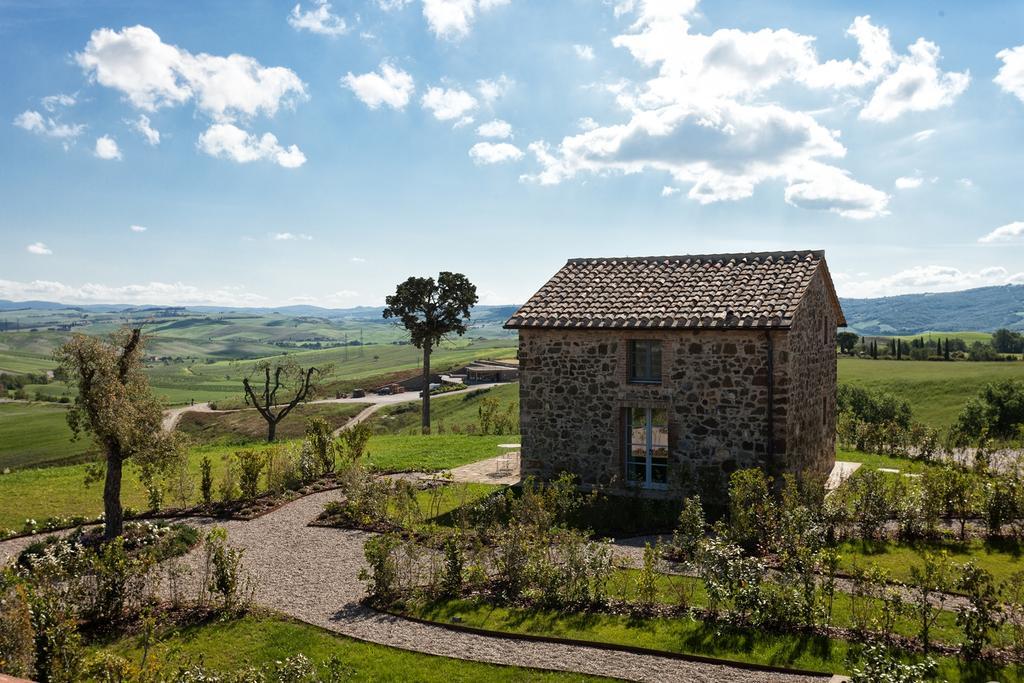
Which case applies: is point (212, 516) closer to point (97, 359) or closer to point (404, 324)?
point (97, 359)

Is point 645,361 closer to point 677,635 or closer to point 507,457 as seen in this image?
point 507,457

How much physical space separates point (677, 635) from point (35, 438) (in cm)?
6842

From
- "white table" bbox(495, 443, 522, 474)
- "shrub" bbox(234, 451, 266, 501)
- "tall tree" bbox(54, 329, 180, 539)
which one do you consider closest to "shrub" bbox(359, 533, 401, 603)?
"tall tree" bbox(54, 329, 180, 539)

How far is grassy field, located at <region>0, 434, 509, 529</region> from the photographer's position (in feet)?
64.5

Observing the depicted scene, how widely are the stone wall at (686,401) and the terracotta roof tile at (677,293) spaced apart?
417 mm

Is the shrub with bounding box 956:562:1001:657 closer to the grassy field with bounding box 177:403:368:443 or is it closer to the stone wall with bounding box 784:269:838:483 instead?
the stone wall with bounding box 784:269:838:483

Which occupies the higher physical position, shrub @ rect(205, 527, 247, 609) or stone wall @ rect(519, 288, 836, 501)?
stone wall @ rect(519, 288, 836, 501)

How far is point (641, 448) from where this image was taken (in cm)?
1916

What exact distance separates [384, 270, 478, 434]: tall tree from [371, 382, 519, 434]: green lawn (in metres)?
19.7

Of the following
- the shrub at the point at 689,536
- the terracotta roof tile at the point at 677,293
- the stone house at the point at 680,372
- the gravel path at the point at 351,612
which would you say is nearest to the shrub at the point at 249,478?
the gravel path at the point at 351,612

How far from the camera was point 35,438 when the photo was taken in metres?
62.1

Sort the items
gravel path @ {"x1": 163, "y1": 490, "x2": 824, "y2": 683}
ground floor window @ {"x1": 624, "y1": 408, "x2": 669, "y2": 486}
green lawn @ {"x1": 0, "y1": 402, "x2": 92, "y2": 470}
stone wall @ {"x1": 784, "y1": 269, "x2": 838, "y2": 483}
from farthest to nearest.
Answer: green lawn @ {"x1": 0, "y1": 402, "x2": 92, "y2": 470} < ground floor window @ {"x1": 624, "y1": 408, "x2": 669, "y2": 486} < stone wall @ {"x1": 784, "y1": 269, "x2": 838, "y2": 483} < gravel path @ {"x1": 163, "y1": 490, "x2": 824, "y2": 683}

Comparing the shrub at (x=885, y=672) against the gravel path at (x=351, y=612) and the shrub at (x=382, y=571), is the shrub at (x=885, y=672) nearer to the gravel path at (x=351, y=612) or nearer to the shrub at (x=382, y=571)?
the gravel path at (x=351, y=612)

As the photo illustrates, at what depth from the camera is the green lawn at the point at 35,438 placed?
172 ft
